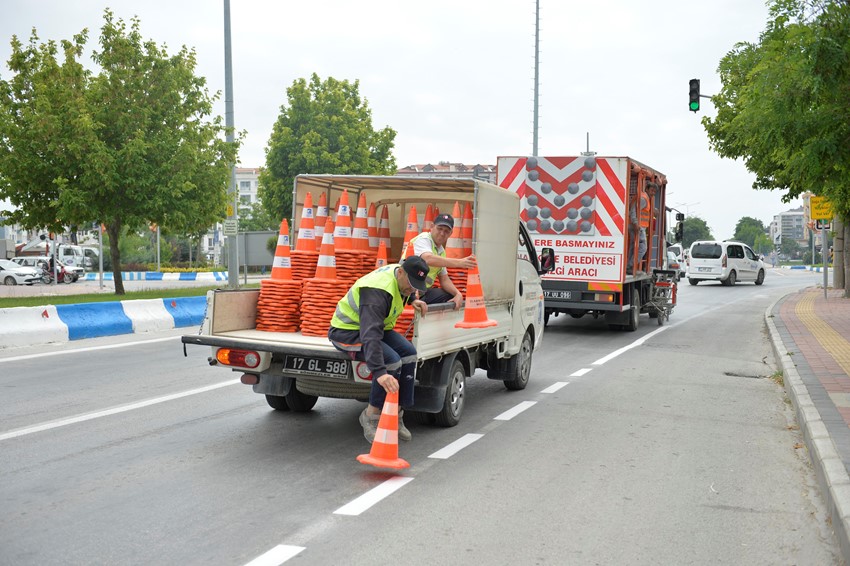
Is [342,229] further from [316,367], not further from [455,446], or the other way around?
[455,446]

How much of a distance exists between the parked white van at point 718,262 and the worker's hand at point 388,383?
1511 inches

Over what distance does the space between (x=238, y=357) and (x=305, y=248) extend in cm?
173

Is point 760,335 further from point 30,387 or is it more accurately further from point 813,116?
point 30,387

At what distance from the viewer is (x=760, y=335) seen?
1853 centimetres

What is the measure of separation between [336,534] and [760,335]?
1548 centimetres

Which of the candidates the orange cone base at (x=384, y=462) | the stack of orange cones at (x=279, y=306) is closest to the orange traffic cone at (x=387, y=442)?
the orange cone base at (x=384, y=462)

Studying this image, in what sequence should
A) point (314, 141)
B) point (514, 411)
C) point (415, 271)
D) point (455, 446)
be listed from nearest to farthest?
1. point (415, 271)
2. point (455, 446)
3. point (514, 411)
4. point (314, 141)

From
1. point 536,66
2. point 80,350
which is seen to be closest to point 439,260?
point 80,350

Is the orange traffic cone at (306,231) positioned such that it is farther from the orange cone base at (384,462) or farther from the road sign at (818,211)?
the road sign at (818,211)

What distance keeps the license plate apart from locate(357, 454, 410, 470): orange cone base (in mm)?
818

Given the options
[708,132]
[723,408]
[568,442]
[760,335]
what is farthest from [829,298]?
[568,442]

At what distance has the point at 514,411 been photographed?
9078mm

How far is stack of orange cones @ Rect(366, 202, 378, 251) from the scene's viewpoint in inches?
362

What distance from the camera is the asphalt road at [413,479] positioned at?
4812 mm
